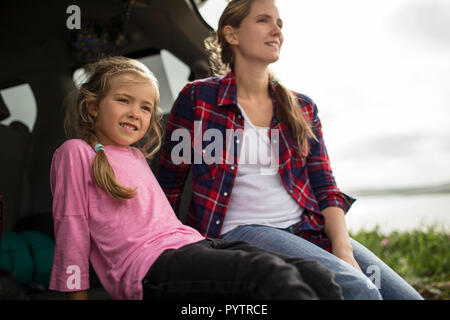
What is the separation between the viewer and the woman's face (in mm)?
1542

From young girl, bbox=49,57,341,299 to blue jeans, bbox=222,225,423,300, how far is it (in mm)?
227

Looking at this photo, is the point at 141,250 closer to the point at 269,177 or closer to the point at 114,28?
the point at 269,177

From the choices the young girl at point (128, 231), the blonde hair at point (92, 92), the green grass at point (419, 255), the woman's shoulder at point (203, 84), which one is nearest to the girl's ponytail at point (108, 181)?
the young girl at point (128, 231)

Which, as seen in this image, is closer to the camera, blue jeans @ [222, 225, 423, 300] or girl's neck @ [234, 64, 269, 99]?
blue jeans @ [222, 225, 423, 300]

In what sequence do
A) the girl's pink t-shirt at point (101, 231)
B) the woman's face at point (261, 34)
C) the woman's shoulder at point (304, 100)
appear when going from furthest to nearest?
the woman's shoulder at point (304, 100) < the woman's face at point (261, 34) < the girl's pink t-shirt at point (101, 231)

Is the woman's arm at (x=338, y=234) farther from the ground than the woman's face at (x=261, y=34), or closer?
closer

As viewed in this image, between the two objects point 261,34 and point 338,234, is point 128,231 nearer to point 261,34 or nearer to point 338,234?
point 338,234

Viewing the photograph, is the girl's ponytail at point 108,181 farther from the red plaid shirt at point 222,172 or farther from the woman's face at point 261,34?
the woman's face at point 261,34

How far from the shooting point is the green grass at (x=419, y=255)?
2639 millimetres

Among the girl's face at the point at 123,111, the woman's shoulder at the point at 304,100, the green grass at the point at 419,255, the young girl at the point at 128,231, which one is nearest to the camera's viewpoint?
the young girl at the point at 128,231

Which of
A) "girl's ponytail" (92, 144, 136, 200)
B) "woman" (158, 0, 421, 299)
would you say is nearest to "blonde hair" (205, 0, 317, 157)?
"woman" (158, 0, 421, 299)

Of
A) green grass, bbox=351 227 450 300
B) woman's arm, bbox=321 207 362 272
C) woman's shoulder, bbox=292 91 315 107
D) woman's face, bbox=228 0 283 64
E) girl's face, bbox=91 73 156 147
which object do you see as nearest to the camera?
girl's face, bbox=91 73 156 147

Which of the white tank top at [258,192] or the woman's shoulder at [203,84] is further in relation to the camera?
the woman's shoulder at [203,84]

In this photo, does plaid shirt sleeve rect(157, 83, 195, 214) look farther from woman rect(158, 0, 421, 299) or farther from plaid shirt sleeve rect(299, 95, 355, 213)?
plaid shirt sleeve rect(299, 95, 355, 213)
